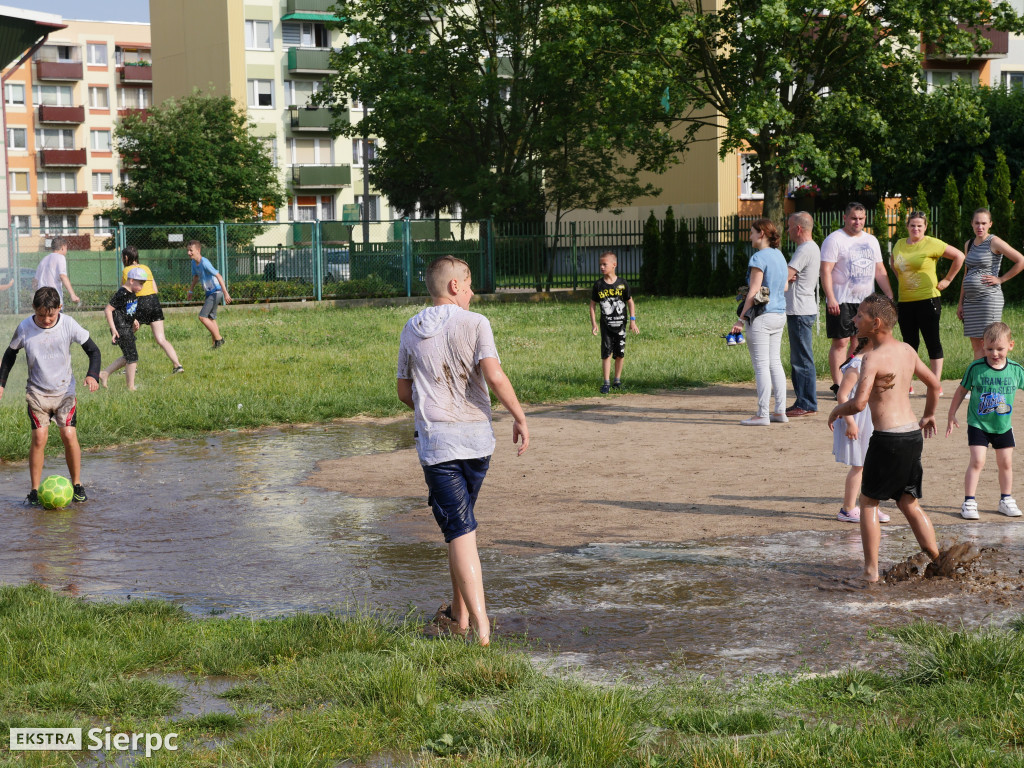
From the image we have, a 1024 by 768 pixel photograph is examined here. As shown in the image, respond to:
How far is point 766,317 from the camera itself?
11492 millimetres

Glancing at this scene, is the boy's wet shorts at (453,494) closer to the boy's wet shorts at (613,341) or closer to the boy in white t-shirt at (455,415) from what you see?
the boy in white t-shirt at (455,415)

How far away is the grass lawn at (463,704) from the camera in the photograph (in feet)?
12.8

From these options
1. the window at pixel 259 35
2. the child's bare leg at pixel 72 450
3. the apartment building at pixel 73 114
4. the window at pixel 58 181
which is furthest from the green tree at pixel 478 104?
the window at pixel 58 181

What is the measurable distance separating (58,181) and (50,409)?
80684mm

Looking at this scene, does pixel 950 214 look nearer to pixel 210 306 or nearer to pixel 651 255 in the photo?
pixel 651 255

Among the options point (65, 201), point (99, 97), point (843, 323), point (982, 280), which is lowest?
point (843, 323)

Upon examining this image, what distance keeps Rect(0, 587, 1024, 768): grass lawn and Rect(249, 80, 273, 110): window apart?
62.0 meters

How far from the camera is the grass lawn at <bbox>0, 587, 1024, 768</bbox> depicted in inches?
153

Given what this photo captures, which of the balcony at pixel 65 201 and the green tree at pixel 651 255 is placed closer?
the green tree at pixel 651 255

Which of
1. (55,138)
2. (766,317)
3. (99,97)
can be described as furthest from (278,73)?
(766,317)

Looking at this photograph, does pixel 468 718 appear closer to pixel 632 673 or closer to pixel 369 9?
pixel 632 673

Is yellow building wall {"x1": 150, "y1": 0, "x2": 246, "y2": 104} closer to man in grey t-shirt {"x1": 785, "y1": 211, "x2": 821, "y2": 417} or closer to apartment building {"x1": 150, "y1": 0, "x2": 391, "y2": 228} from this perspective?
apartment building {"x1": 150, "y1": 0, "x2": 391, "y2": 228}

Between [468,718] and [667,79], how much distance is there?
27193 mm

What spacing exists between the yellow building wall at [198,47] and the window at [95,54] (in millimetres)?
21315
